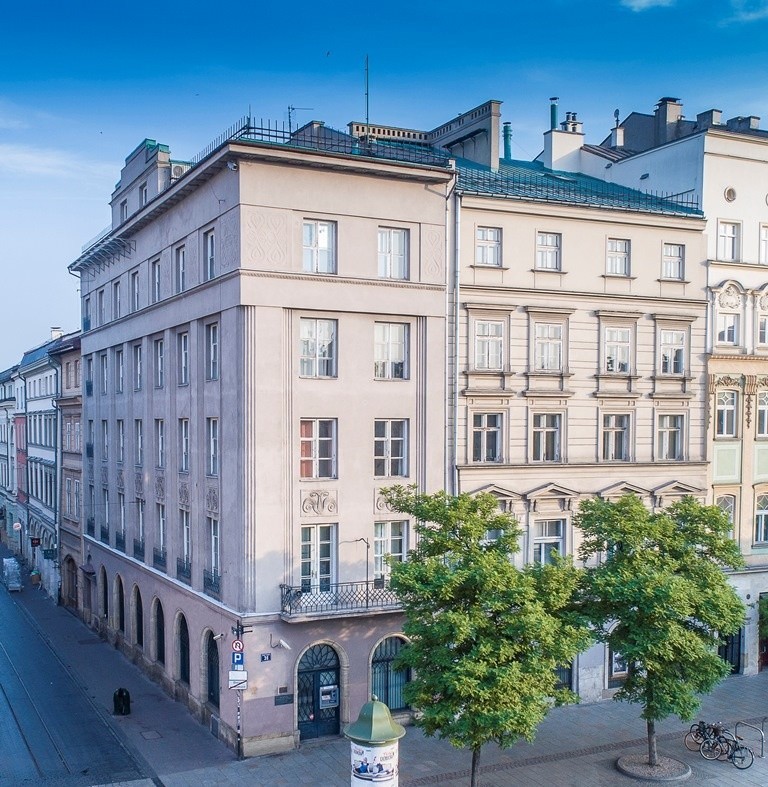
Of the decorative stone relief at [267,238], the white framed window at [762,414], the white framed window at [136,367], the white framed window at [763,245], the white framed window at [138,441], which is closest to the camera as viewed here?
the decorative stone relief at [267,238]

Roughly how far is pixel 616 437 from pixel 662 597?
11106mm

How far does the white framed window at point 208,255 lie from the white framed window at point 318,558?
9220 millimetres

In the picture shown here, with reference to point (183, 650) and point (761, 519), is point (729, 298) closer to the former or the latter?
point (761, 519)

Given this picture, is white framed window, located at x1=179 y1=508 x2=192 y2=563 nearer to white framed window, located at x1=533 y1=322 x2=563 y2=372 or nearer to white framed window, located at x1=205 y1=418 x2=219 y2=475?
white framed window, located at x1=205 y1=418 x2=219 y2=475

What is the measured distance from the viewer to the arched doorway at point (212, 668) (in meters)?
30.6

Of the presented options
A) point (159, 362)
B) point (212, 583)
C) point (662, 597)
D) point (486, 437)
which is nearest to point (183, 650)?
point (212, 583)

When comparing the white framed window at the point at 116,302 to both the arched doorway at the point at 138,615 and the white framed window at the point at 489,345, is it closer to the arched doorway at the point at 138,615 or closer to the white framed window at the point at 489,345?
the arched doorway at the point at 138,615

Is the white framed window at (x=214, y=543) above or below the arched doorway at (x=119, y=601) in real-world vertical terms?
above

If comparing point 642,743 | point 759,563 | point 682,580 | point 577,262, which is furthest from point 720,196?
point 642,743

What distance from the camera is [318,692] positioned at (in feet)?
94.4

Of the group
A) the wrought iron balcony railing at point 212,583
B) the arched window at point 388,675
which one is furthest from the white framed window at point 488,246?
the wrought iron balcony railing at point 212,583

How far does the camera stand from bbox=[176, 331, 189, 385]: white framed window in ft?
111

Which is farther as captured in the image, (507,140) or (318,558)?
(507,140)

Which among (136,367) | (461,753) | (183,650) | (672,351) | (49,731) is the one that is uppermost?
(672,351)
